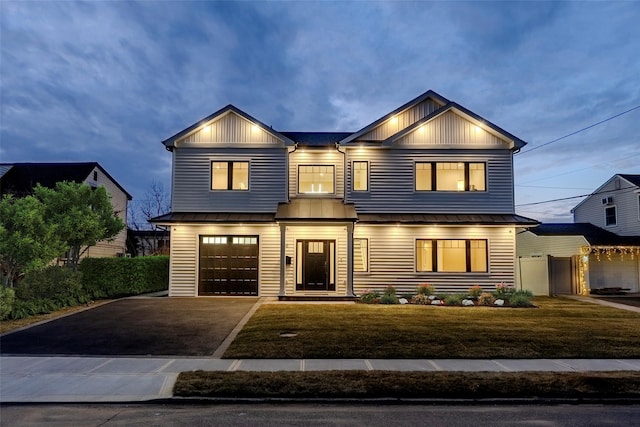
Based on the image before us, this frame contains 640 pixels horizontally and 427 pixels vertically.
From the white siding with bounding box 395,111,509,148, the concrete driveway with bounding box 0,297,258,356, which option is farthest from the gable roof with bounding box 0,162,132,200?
the white siding with bounding box 395,111,509,148

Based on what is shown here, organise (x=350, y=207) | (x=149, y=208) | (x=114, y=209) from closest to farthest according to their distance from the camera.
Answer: (x=350, y=207)
(x=114, y=209)
(x=149, y=208)

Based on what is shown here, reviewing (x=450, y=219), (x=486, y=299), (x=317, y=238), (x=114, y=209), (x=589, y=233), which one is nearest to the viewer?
(x=486, y=299)

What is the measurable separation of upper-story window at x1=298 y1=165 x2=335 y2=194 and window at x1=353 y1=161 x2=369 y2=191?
99 cm

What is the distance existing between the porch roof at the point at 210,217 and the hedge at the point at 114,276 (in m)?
2.73

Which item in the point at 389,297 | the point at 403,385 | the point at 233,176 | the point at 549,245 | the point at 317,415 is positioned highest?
the point at 233,176

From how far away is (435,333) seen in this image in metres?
10.6

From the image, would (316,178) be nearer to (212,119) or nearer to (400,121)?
(400,121)

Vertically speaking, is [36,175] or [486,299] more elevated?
[36,175]

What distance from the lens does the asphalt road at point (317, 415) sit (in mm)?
5469

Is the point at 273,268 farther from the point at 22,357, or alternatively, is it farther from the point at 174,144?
the point at 22,357

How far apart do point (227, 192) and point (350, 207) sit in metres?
5.11

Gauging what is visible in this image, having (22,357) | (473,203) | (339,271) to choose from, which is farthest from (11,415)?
(473,203)

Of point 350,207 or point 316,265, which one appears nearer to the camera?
point 350,207

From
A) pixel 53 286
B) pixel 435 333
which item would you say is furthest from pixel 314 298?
pixel 53 286
